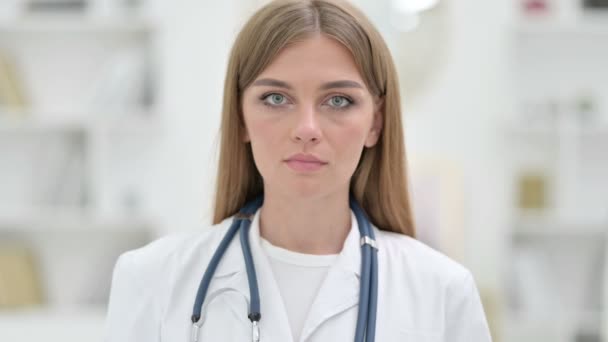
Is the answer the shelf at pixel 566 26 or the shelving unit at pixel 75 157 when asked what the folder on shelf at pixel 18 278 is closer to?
the shelving unit at pixel 75 157

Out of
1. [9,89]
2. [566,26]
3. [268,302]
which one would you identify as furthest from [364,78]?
[9,89]

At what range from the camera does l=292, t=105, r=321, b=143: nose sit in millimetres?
1253

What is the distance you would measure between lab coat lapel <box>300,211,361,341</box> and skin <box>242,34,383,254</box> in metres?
0.10

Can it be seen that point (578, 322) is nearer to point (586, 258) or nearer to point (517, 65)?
point (586, 258)

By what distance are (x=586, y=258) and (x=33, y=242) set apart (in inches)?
90.0

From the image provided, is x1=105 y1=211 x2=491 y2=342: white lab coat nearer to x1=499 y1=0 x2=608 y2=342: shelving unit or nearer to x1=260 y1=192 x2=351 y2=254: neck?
x1=260 y1=192 x2=351 y2=254: neck

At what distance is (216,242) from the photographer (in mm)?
1401

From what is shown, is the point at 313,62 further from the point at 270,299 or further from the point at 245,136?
the point at 270,299

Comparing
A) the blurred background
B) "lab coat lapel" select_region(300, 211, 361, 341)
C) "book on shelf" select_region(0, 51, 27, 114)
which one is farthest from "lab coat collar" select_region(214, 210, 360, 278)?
"book on shelf" select_region(0, 51, 27, 114)

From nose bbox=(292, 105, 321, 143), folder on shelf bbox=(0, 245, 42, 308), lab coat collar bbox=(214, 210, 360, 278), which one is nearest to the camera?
nose bbox=(292, 105, 321, 143)

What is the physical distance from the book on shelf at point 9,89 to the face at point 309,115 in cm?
230

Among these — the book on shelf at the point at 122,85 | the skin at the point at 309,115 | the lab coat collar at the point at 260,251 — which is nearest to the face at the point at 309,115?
the skin at the point at 309,115

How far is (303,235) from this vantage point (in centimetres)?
138

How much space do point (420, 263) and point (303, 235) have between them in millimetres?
193
